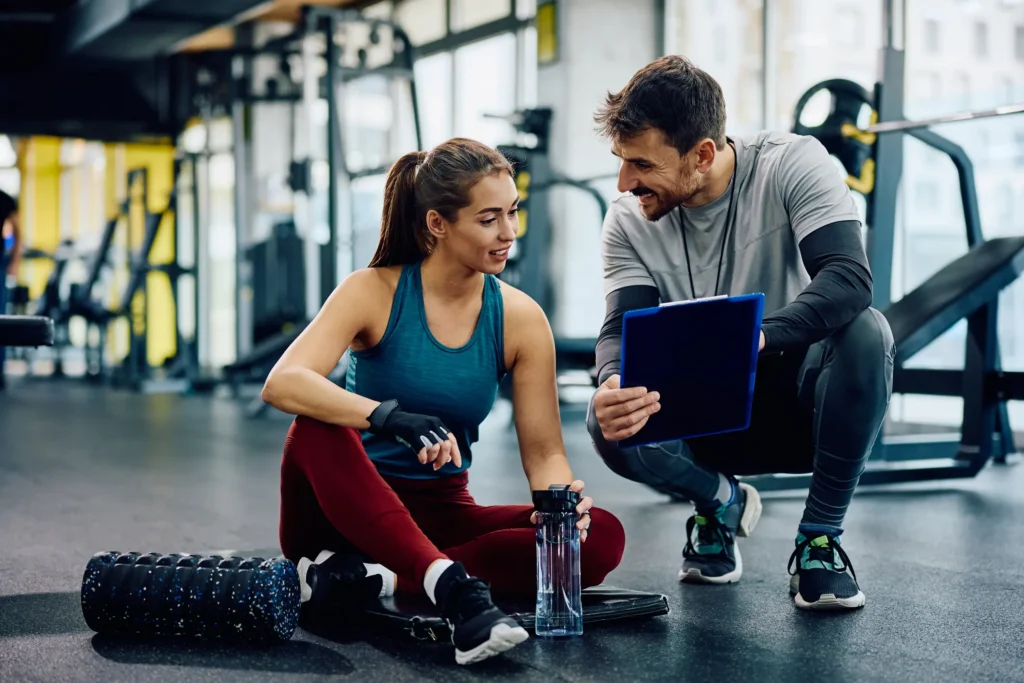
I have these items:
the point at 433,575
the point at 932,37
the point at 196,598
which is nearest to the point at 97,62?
the point at 932,37

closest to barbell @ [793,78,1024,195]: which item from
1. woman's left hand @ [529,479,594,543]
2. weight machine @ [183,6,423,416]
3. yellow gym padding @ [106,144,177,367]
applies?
woman's left hand @ [529,479,594,543]

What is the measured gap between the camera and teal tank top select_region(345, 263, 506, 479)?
6.12 ft

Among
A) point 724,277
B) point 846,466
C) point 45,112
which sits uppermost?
point 45,112

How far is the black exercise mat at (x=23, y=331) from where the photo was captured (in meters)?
1.97

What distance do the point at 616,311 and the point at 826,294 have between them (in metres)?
0.41

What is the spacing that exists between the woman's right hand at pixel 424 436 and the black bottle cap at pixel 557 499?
0.46ft

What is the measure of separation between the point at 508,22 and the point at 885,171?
15.5 feet

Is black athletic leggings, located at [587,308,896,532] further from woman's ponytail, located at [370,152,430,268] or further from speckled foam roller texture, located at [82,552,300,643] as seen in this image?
speckled foam roller texture, located at [82,552,300,643]

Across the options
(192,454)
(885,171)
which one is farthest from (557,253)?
(885,171)

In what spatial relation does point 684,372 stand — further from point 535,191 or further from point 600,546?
point 535,191

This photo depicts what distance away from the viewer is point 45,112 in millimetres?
10461

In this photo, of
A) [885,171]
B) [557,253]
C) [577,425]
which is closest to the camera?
[885,171]

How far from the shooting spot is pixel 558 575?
1.74 m

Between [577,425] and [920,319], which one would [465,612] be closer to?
[920,319]
